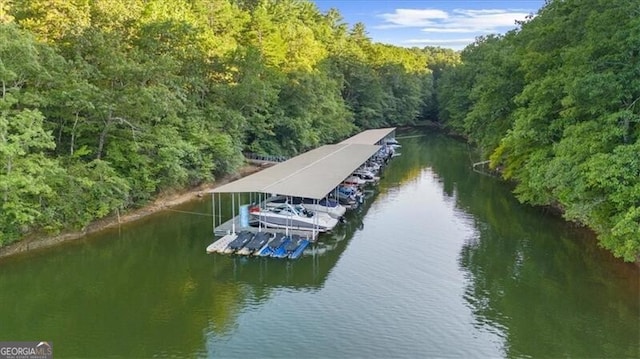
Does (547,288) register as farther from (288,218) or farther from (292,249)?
(288,218)

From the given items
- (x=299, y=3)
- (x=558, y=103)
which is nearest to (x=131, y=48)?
(x=558, y=103)

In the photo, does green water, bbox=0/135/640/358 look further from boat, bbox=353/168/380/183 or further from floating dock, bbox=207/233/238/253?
boat, bbox=353/168/380/183

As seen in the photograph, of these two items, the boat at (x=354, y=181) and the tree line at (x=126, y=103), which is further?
the boat at (x=354, y=181)

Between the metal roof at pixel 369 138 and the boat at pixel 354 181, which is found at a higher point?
the metal roof at pixel 369 138

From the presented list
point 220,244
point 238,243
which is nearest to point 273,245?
point 238,243

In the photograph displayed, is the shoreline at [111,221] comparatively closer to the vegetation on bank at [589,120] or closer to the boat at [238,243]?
the boat at [238,243]

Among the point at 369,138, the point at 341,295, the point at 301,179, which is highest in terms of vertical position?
the point at 369,138

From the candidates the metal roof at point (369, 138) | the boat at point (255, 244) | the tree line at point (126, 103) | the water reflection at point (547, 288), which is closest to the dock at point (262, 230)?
the boat at point (255, 244)
